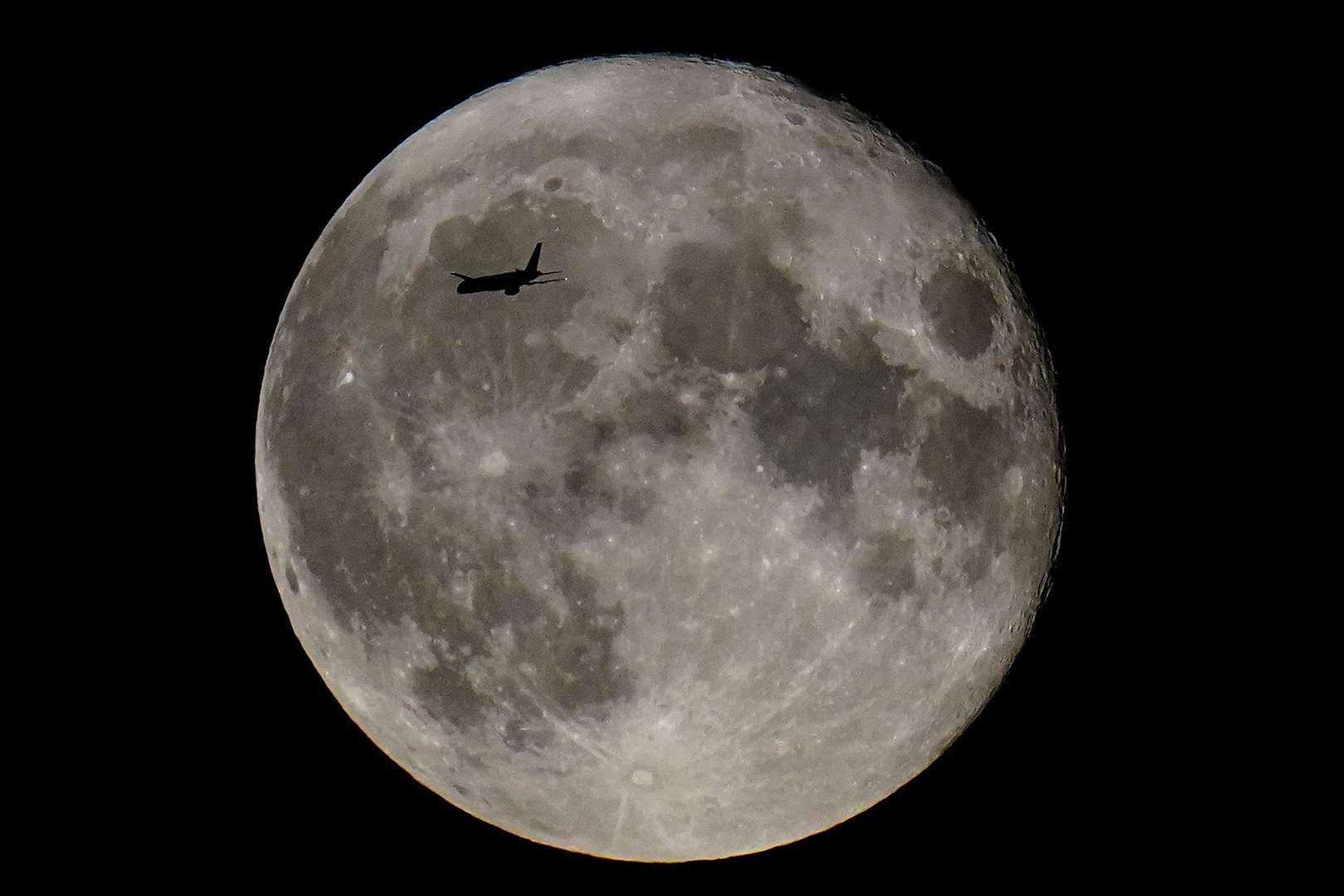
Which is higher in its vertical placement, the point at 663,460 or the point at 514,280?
the point at 514,280

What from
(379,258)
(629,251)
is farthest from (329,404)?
(629,251)

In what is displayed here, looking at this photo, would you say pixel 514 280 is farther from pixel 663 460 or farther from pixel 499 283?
pixel 663 460

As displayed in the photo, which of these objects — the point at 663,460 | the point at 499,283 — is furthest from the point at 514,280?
the point at 663,460

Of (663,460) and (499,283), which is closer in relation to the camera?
(663,460)

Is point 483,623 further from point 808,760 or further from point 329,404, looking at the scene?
point 808,760
